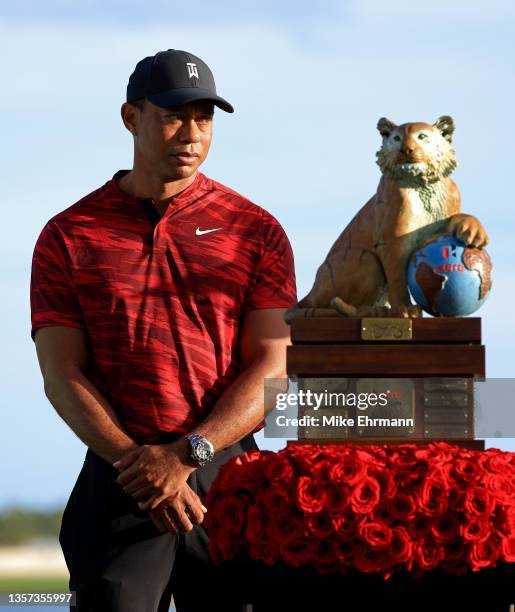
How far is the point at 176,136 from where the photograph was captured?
5754 millimetres

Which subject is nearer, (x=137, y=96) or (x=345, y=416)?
(x=345, y=416)

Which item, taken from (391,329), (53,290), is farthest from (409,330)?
(53,290)

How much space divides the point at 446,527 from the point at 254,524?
662 mm

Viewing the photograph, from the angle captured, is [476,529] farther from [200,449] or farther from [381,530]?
[200,449]

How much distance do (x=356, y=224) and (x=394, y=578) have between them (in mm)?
1426


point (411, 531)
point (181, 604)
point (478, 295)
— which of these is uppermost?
point (478, 295)

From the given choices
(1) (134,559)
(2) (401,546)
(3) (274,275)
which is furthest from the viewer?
(3) (274,275)

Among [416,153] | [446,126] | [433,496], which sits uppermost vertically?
[446,126]

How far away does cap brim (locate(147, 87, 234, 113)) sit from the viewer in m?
5.69

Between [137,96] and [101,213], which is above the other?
[137,96]

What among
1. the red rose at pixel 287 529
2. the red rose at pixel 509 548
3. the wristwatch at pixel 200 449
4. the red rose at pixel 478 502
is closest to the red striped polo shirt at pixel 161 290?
the wristwatch at pixel 200 449

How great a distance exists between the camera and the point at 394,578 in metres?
5.07

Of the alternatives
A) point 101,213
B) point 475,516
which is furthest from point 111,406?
point 475,516

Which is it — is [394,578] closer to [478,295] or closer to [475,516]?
[475,516]
